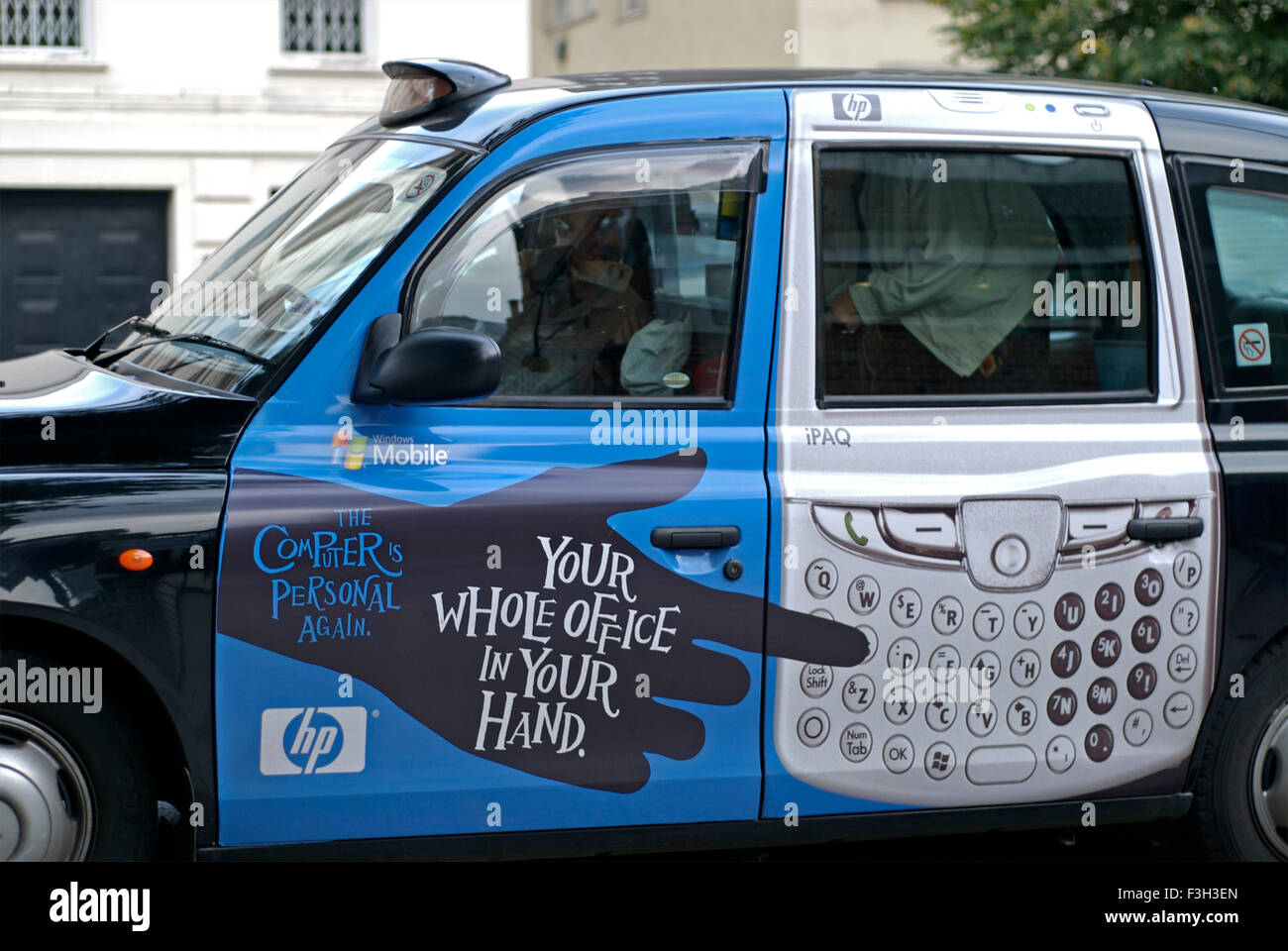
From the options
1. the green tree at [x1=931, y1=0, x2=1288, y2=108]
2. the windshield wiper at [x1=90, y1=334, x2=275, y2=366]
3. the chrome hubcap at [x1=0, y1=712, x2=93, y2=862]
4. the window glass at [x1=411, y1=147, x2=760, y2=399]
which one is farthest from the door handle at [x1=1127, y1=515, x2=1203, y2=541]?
the green tree at [x1=931, y1=0, x2=1288, y2=108]

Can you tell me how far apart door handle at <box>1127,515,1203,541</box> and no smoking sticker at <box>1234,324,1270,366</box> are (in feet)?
1.46

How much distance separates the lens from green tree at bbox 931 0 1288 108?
1434 centimetres

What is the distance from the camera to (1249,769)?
148 inches

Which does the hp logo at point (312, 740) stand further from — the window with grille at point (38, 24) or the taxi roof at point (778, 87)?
the window with grille at point (38, 24)

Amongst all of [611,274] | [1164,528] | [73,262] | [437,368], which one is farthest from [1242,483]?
[73,262]

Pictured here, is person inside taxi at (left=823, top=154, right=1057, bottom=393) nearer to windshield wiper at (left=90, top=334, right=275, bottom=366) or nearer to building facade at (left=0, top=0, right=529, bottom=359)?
windshield wiper at (left=90, top=334, right=275, bottom=366)

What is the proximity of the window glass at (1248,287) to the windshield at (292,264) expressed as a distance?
1.91m

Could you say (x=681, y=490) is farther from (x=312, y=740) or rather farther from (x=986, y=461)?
(x=312, y=740)

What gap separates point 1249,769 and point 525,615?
1915 millimetres

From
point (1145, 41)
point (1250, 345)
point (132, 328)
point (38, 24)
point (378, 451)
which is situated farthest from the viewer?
point (1145, 41)

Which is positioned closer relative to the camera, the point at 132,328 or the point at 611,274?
the point at 611,274

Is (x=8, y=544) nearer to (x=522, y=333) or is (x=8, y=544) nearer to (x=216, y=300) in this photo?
(x=216, y=300)
